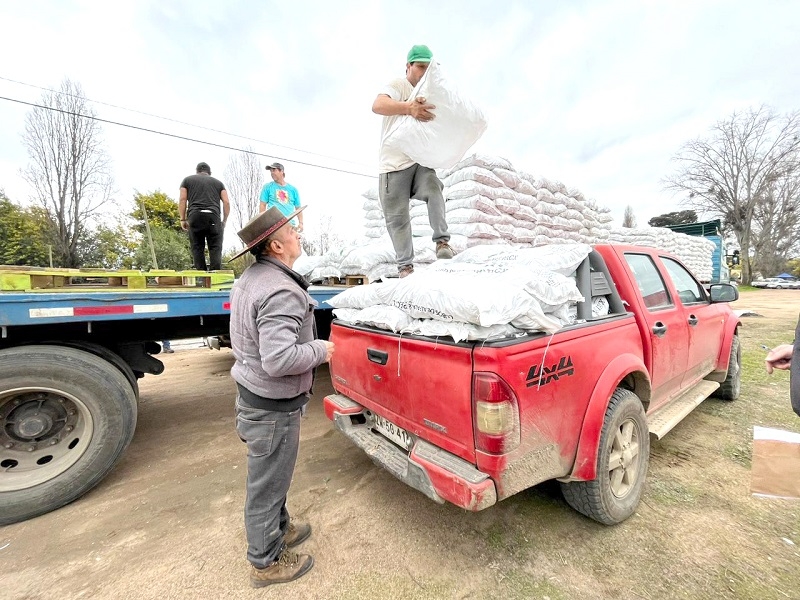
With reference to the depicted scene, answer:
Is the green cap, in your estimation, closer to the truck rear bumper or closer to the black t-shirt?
the truck rear bumper

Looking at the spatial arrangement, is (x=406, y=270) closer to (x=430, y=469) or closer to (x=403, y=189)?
(x=403, y=189)

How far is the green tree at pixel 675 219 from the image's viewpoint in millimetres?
33375

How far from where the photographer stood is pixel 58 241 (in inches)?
599

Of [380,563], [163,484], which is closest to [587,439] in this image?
[380,563]

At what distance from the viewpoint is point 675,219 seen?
35125mm

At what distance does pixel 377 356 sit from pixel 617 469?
1602 mm

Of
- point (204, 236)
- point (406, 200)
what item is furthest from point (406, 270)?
point (204, 236)

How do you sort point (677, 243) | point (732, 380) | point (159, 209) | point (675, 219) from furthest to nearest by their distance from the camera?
point (675, 219), point (159, 209), point (677, 243), point (732, 380)

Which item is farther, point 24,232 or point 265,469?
point 24,232

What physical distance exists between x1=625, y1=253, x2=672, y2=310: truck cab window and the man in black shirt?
471cm

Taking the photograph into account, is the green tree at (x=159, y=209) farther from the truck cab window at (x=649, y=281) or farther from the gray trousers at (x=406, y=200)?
the truck cab window at (x=649, y=281)

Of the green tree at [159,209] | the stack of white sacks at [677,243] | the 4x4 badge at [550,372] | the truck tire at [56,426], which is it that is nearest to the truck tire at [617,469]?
the 4x4 badge at [550,372]

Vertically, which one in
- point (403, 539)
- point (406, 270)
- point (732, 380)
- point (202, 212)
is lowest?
point (403, 539)

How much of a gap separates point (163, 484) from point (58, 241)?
18.3 meters
